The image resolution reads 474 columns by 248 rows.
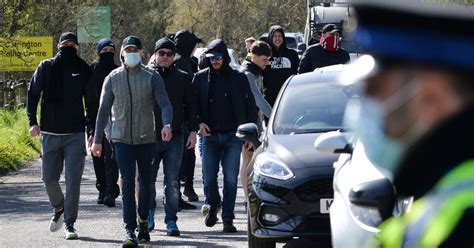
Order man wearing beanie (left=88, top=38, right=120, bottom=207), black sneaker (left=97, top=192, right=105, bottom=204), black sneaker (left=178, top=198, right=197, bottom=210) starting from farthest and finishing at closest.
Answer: black sneaker (left=97, top=192, right=105, bottom=204) → black sneaker (left=178, top=198, right=197, bottom=210) → man wearing beanie (left=88, top=38, right=120, bottom=207)

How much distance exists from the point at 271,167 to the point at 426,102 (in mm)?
8049

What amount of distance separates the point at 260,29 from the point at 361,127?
2392 inches

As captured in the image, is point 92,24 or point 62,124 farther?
point 92,24

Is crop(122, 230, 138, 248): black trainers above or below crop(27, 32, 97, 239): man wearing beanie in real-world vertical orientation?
below

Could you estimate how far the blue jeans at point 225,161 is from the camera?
11.3 m

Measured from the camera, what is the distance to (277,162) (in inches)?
371

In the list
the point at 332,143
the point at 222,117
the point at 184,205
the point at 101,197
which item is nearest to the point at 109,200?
the point at 101,197

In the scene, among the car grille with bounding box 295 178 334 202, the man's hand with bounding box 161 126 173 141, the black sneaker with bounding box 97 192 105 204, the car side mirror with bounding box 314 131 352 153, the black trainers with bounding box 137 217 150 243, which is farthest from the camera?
the black sneaker with bounding box 97 192 105 204

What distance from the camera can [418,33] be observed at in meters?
1.40

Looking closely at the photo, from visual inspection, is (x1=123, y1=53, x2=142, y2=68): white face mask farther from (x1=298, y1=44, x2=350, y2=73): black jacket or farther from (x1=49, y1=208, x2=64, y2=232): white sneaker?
(x1=298, y1=44, x2=350, y2=73): black jacket

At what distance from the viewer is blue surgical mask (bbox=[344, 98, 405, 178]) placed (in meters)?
1.44

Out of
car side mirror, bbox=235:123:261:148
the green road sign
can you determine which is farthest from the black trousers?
the green road sign

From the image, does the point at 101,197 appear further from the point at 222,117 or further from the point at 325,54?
the point at 222,117

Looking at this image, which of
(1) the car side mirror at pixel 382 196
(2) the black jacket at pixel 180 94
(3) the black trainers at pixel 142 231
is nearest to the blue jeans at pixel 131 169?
(3) the black trainers at pixel 142 231
